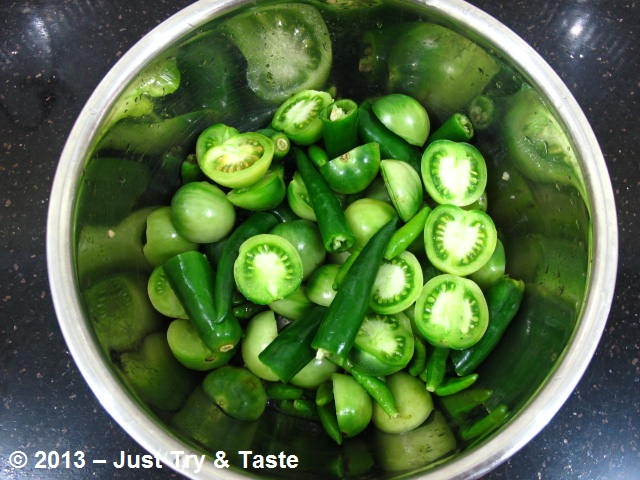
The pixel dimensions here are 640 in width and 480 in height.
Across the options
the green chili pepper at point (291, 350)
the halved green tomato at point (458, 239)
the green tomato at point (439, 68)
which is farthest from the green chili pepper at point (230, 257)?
the green tomato at point (439, 68)

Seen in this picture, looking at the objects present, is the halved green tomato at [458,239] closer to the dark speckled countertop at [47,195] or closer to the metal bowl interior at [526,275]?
the metal bowl interior at [526,275]

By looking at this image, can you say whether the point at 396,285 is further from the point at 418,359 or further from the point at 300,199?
the point at 300,199

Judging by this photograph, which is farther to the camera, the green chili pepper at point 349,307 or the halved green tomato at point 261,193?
the halved green tomato at point 261,193

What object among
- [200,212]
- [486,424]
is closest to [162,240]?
[200,212]

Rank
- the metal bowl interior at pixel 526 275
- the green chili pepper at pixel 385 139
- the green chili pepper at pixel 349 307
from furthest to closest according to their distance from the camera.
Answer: the green chili pepper at pixel 385 139, the green chili pepper at pixel 349 307, the metal bowl interior at pixel 526 275

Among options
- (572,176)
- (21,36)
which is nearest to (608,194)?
(572,176)

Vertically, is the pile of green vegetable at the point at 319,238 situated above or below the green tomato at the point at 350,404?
above

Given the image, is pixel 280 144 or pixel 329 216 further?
pixel 280 144
